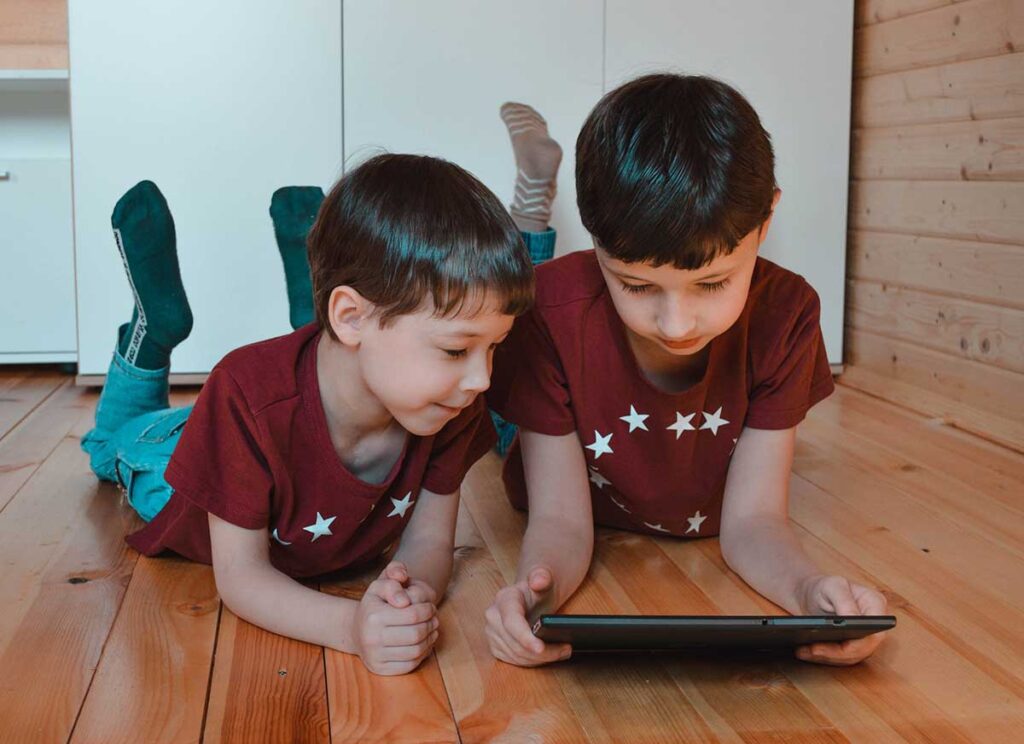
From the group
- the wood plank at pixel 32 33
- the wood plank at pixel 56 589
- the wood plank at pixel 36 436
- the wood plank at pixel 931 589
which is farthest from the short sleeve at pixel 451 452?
the wood plank at pixel 32 33

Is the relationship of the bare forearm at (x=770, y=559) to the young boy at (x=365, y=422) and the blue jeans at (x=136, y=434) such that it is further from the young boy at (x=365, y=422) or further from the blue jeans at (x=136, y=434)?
the blue jeans at (x=136, y=434)

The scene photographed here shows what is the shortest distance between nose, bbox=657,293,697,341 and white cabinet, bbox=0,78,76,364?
1584 millimetres

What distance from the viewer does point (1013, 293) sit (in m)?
1.74

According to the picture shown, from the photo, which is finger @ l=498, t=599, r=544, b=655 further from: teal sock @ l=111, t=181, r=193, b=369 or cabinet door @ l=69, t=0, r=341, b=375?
cabinet door @ l=69, t=0, r=341, b=375

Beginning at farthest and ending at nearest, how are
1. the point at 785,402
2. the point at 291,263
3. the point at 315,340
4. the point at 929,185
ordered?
1. the point at 929,185
2. the point at 291,263
3. the point at 785,402
4. the point at 315,340

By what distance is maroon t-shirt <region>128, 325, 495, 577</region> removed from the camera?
0.98 metres

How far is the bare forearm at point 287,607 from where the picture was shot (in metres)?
0.96

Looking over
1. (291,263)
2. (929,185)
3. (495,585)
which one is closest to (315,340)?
(495,585)

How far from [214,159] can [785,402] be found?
1266 mm

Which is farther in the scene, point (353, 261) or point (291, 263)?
point (291, 263)

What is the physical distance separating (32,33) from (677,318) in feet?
6.10

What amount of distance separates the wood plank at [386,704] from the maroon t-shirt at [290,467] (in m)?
0.13

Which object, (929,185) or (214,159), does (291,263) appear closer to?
(214,159)

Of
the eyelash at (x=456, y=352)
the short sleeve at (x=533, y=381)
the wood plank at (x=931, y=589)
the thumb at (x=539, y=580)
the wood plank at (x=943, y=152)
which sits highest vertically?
the wood plank at (x=943, y=152)
